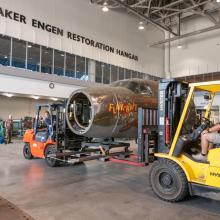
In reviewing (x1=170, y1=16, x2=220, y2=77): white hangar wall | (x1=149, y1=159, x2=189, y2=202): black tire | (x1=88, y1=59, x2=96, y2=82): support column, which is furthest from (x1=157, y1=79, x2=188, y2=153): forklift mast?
(x1=170, y1=16, x2=220, y2=77): white hangar wall

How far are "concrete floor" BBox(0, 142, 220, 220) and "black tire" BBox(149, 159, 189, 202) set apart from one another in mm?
144

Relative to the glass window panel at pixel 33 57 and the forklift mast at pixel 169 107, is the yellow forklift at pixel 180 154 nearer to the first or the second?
the forklift mast at pixel 169 107

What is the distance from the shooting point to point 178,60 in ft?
76.9

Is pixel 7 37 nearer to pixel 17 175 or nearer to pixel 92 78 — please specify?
pixel 92 78

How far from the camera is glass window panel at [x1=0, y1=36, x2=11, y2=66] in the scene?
13867 mm

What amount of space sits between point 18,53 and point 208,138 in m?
13.1

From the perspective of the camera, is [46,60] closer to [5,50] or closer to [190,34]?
[5,50]

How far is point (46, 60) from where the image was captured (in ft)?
51.4

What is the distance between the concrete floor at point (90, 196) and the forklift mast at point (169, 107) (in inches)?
42.3

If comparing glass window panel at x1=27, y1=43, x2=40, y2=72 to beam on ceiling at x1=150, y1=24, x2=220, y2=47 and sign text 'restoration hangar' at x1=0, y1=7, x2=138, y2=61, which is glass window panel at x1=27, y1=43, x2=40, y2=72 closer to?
sign text 'restoration hangar' at x1=0, y1=7, x2=138, y2=61

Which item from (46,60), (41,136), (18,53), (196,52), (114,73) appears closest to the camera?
(41,136)

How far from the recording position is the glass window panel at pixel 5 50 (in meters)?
13.9

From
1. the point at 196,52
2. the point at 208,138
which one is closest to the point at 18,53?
the point at 208,138

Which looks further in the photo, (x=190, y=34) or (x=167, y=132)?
(x=190, y=34)
